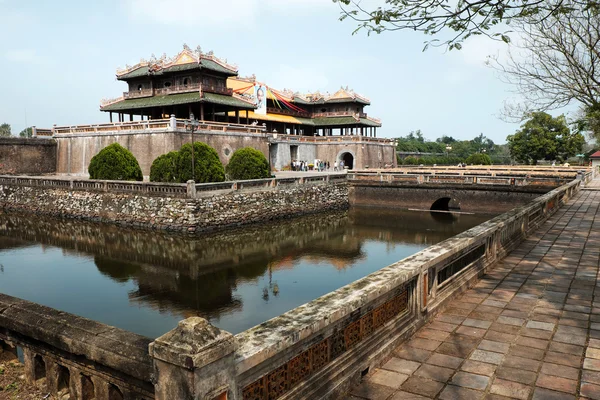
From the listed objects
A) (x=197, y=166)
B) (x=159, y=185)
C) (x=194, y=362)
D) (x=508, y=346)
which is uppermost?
(x=197, y=166)

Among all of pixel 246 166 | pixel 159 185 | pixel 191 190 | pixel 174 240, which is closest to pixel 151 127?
pixel 246 166

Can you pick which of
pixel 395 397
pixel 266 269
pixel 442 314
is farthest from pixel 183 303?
pixel 395 397

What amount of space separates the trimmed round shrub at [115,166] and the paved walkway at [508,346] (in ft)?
77.3

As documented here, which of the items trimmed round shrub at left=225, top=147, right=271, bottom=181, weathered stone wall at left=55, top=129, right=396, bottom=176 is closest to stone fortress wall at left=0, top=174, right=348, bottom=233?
trimmed round shrub at left=225, top=147, right=271, bottom=181

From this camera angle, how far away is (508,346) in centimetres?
478

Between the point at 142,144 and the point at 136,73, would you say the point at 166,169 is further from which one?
the point at 136,73

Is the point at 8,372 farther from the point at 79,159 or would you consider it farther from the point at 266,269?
the point at 79,159

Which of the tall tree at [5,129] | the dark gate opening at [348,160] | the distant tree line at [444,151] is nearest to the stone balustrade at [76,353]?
the dark gate opening at [348,160]

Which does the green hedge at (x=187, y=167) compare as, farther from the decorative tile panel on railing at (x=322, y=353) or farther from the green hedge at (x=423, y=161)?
the green hedge at (x=423, y=161)

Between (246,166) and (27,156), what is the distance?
1995 centimetres

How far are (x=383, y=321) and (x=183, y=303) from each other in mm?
10170

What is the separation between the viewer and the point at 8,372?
160 inches

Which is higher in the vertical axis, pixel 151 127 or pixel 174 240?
pixel 151 127

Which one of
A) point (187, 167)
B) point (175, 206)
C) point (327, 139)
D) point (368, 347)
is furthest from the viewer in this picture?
point (327, 139)
